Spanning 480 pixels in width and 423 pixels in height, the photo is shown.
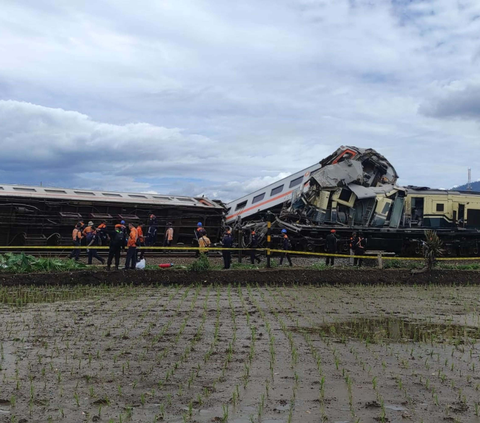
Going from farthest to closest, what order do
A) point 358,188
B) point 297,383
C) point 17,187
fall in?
point 358,188 → point 17,187 → point 297,383

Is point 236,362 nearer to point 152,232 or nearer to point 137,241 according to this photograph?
point 137,241

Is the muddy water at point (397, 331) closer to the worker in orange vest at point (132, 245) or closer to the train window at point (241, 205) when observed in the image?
the worker in orange vest at point (132, 245)

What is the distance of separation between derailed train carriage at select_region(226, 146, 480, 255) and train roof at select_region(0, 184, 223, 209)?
2.34 m

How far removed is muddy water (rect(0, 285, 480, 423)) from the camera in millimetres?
6137

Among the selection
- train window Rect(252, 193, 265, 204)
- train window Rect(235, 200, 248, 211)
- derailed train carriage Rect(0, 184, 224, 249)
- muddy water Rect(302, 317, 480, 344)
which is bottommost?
muddy water Rect(302, 317, 480, 344)

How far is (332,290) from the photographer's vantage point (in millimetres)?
16844

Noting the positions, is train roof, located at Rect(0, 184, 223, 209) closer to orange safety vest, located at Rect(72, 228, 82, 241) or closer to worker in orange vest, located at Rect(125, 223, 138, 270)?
orange safety vest, located at Rect(72, 228, 82, 241)

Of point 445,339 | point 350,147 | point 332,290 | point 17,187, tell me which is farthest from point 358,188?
point 445,339

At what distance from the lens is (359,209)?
28266 millimetres

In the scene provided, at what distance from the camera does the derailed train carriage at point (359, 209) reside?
27266 mm

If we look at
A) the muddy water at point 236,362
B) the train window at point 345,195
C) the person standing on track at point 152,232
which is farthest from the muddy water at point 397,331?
the train window at point 345,195

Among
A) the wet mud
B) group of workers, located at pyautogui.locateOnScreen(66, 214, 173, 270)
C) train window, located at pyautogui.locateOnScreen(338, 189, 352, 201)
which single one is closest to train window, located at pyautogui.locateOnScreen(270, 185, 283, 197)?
train window, located at pyautogui.locateOnScreen(338, 189, 352, 201)

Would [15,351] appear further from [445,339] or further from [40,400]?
[445,339]

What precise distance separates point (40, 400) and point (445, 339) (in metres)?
6.57
